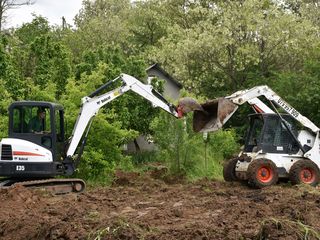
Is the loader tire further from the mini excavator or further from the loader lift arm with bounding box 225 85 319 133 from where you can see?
the mini excavator

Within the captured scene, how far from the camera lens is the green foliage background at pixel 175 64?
67.8 feet

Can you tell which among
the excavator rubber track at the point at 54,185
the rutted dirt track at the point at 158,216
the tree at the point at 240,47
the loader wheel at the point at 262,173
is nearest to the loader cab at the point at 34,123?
the excavator rubber track at the point at 54,185

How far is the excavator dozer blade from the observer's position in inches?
659

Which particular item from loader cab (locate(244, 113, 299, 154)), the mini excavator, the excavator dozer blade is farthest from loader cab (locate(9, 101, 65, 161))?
loader cab (locate(244, 113, 299, 154))

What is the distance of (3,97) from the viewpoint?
2166cm

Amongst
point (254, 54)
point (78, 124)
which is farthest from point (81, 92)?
point (254, 54)

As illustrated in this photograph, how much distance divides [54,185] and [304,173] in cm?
693

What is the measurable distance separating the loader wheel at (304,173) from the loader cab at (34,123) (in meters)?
6.53

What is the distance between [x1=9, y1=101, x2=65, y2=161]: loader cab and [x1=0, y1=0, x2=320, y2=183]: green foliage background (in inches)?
116

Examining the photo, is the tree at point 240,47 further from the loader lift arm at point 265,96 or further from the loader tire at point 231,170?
the loader tire at point 231,170

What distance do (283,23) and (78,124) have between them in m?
20.5

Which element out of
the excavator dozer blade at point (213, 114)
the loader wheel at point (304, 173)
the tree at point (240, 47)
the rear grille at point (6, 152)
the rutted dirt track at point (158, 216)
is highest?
the tree at point (240, 47)

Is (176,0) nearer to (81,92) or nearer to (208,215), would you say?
(81,92)

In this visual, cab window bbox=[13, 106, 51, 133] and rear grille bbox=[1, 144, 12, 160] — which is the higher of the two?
cab window bbox=[13, 106, 51, 133]
